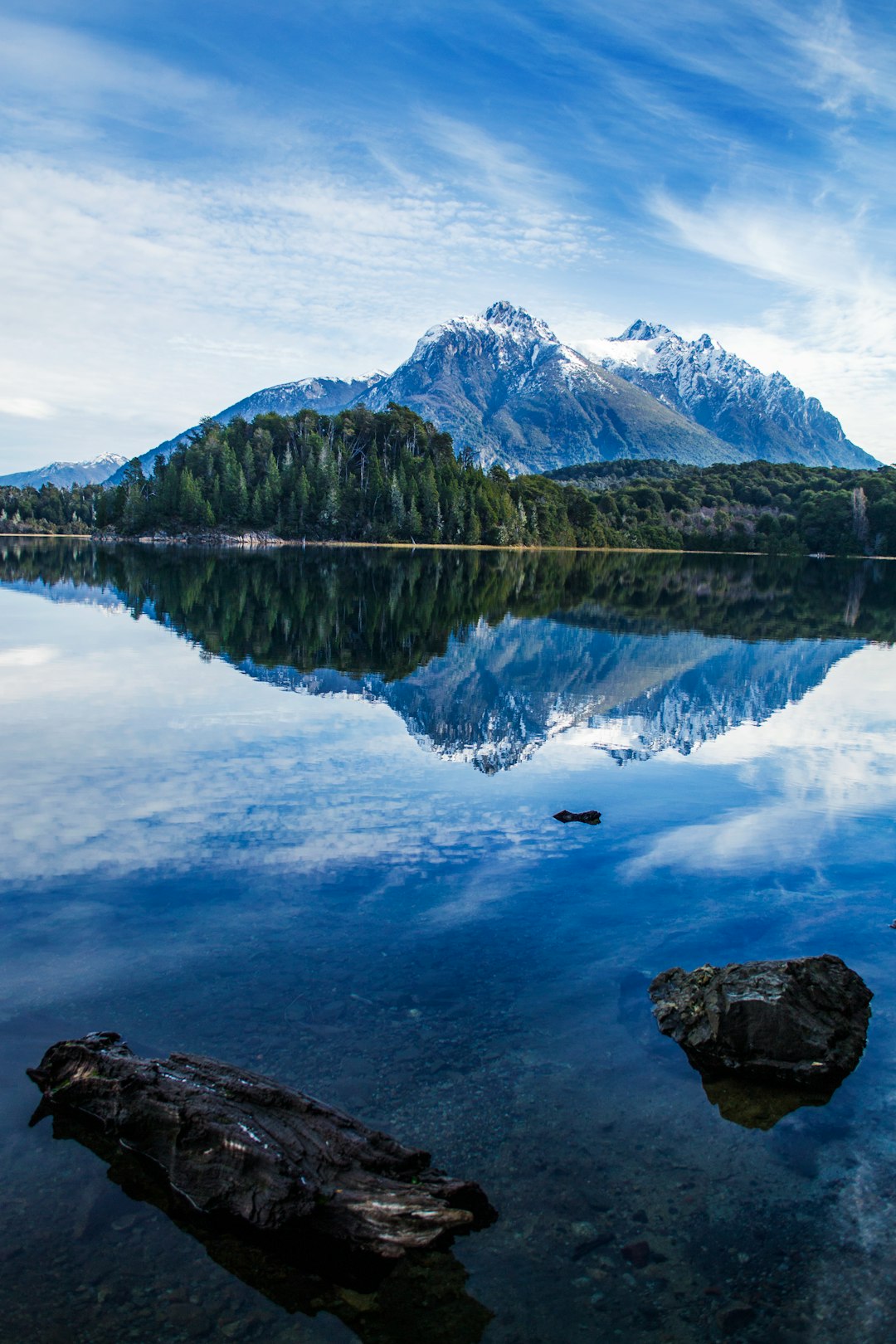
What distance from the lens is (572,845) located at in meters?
15.8

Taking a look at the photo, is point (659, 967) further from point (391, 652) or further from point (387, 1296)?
point (391, 652)

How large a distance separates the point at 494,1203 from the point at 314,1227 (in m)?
1.59

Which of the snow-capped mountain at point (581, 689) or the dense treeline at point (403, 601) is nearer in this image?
the snow-capped mountain at point (581, 689)

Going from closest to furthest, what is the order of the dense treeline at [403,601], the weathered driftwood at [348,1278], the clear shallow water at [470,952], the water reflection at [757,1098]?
the weathered driftwood at [348,1278]
the clear shallow water at [470,952]
the water reflection at [757,1098]
the dense treeline at [403,601]

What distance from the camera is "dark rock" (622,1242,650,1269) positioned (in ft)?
22.2

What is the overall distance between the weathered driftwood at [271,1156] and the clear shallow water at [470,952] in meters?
0.38

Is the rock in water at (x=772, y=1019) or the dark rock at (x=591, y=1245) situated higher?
the rock in water at (x=772, y=1019)

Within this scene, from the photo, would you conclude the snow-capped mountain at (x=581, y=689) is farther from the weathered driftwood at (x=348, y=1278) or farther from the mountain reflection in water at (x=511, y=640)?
the weathered driftwood at (x=348, y=1278)

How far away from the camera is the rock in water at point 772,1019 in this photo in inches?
374

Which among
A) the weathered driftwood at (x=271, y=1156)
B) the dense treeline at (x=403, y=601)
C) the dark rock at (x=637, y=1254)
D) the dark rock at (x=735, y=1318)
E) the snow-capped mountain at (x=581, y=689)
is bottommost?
the dark rock at (x=735, y=1318)

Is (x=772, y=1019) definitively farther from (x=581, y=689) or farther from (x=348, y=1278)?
(x=581, y=689)

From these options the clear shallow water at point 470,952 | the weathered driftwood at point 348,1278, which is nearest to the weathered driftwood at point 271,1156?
the weathered driftwood at point 348,1278

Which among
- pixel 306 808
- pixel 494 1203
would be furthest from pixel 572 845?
pixel 494 1203

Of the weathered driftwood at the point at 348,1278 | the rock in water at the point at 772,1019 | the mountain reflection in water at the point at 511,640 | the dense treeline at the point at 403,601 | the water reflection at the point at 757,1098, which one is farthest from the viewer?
the dense treeline at the point at 403,601
